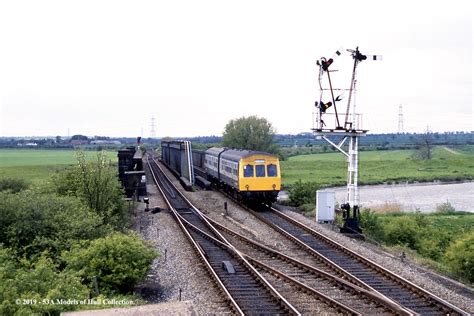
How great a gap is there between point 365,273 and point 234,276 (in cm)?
357

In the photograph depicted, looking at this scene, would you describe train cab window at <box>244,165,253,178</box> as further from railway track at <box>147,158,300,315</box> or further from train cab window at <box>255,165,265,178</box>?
railway track at <box>147,158,300,315</box>

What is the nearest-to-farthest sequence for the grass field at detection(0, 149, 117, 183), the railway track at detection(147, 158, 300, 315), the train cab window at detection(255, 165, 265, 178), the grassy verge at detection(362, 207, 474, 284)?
the railway track at detection(147, 158, 300, 315)
the grassy verge at detection(362, 207, 474, 284)
the train cab window at detection(255, 165, 265, 178)
the grass field at detection(0, 149, 117, 183)

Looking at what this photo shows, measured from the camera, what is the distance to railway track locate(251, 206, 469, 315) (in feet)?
37.2

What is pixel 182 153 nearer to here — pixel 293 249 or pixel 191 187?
pixel 191 187

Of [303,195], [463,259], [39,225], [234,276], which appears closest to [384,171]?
[303,195]

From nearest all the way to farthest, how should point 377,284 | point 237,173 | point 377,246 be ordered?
point 377,284
point 377,246
point 237,173

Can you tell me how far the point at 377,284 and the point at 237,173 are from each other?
14427 mm

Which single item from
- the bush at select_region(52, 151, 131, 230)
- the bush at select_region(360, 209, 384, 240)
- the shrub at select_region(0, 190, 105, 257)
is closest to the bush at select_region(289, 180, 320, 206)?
the bush at select_region(360, 209, 384, 240)

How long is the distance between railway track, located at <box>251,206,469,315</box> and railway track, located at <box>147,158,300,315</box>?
243 cm

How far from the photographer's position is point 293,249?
17250 millimetres

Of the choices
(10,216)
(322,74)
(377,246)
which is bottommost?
(377,246)

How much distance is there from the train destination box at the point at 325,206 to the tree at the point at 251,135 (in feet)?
131

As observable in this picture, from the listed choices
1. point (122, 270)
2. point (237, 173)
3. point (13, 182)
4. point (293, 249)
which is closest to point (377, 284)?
point (293, 249)

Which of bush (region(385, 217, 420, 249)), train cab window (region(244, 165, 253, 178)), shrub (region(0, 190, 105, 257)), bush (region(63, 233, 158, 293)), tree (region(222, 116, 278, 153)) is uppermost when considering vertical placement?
tree (region(222, 116, 278, 153))
